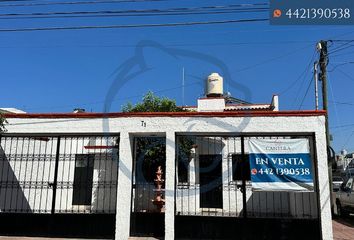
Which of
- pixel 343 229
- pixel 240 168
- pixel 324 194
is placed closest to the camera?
pixel 324 194

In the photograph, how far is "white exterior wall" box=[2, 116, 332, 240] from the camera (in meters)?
9.52

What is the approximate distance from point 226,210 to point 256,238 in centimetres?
290

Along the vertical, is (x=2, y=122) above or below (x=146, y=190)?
above

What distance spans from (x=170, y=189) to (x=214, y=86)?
16053 millimetres

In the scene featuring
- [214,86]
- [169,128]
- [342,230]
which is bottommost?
[342,230]

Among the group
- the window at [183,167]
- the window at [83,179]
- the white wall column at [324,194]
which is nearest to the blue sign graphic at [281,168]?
the white wall column at [324,194]

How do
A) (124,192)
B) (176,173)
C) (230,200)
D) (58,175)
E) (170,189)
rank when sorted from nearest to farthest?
(170,189) < (124,192) < (176,173) < (58,175) < (230,200)

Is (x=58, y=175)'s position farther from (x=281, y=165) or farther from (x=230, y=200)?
(x=281, y=165)

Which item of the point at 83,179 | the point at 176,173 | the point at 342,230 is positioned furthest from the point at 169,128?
the point at 342,230

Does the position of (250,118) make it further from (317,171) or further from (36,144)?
(36,144)

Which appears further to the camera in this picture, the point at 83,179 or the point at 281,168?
the point at 83,179

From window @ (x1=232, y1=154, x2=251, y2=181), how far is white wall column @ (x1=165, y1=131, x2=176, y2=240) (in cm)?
187

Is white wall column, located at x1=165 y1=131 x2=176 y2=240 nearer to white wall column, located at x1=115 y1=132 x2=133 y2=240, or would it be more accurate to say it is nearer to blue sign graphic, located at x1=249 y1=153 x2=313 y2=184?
white wall column, located at x1=115 y1=132 x2=133 y2=240

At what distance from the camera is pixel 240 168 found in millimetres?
10492
